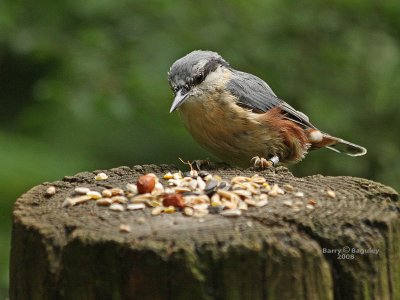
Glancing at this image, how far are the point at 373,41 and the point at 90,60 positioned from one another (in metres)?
2.19

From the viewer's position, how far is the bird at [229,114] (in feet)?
15.0

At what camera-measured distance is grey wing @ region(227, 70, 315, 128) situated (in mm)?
4758

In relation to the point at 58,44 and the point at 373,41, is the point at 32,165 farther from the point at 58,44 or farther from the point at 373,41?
the point at 373,41

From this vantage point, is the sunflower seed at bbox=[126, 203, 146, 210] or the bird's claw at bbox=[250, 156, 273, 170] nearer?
the sunflower seed at bbox=[126, 203, 146, 210]

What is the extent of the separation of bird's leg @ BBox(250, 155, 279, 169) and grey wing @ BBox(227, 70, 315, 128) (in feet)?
1.04

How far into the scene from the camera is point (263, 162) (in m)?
4.32

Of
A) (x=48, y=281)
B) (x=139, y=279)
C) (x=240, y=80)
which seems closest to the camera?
(x=139, y=279)

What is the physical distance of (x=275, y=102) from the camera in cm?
494

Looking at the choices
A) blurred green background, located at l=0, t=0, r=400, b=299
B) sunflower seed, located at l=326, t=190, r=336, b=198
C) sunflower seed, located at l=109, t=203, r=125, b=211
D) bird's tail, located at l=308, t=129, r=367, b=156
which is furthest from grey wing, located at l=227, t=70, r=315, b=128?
sunflower seed, located at l=109, t=203, r=125, b=211

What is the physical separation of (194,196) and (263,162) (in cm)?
126

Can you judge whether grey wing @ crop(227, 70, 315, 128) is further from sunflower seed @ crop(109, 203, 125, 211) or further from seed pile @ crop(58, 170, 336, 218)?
sunflower seed @ crop(109, 203, 125, 211)

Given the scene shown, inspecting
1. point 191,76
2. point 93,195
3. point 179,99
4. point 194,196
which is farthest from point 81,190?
point 191,76

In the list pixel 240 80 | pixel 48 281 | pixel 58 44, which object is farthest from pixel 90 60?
pixel 48 281

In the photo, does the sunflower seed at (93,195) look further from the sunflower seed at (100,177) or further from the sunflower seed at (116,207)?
the sunflower seed at (100,177)
